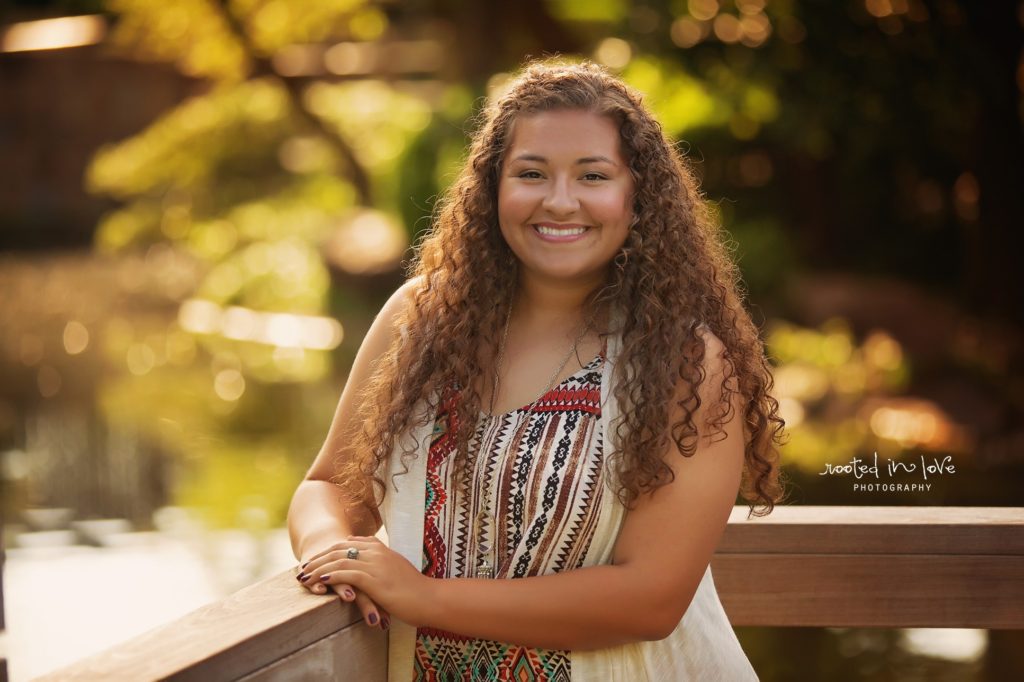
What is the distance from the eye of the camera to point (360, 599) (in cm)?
173

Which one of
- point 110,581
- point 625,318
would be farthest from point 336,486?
point 110,581

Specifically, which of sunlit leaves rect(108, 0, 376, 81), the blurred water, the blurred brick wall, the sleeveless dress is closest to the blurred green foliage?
sunlit leaves rect(108, 0, 376, 81)

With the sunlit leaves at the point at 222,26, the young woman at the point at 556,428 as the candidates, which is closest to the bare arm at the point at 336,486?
the young woman at the point at 556,428

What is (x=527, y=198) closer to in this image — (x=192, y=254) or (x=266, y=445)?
(x=266, y=445)

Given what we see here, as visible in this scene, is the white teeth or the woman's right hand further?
the white teeth

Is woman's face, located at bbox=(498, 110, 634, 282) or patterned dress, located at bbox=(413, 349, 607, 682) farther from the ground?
woman's face, located at bbox=(498, 110, 634, 282)

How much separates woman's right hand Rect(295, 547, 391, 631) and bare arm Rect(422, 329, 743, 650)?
62 mm

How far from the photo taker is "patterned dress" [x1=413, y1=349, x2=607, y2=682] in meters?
1.87

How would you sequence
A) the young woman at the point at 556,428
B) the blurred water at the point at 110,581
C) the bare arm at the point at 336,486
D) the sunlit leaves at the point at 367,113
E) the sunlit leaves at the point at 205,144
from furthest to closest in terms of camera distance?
the sunlit leaves at the point at 367,113, the sunlit leaves at the point at 205,144, the blurred water at the point at 110,581, the bare arm at the point at 336,486, the young woman at the point at 556,428

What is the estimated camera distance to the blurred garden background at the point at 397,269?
624 cm

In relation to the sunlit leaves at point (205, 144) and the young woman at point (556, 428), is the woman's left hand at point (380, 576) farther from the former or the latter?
the sunlit leaves at point (205, 144)

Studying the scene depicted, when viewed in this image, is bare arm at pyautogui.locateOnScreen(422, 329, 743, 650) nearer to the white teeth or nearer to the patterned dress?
the patterned dress

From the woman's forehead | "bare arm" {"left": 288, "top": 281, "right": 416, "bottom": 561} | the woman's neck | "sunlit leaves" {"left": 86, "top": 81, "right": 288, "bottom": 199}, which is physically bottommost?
"bare arm" {"left": 288, "top": 281, "right": 416, "bottom": 561}

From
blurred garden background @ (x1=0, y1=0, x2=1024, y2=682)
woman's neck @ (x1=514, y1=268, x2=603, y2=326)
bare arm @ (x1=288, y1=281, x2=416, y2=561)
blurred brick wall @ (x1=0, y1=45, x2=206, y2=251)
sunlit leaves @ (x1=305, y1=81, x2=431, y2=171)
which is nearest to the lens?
bare arm @ (x1=288, y1=281, x2=416, y2=561)
